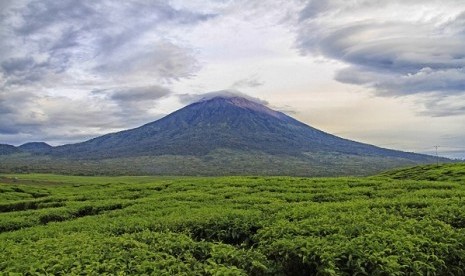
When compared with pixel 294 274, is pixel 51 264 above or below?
above

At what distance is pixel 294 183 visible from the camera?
87.8 ft

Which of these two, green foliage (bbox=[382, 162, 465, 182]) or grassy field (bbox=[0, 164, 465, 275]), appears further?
green foliage (bbox=[382, 162, 465, 182])

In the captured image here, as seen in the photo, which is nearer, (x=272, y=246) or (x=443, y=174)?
(x=272, y=246)

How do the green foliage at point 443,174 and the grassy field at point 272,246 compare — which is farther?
the green foliage at point 443,174

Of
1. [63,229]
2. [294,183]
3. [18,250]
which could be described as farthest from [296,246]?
[294,183]

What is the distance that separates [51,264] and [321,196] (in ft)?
48.3

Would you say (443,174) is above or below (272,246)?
above

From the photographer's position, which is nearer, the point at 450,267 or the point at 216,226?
the point at 450,267

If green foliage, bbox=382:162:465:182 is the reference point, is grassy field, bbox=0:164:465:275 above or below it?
below

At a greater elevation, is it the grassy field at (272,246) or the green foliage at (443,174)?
the green foliage at (443,174)

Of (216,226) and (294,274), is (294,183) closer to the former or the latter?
(216,226)

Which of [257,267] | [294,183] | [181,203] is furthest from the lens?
[294,183]

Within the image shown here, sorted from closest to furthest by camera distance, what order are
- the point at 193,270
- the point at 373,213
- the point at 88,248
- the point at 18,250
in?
the point at 193,270 < the point at 88,248 < the point at 18,250 < the point at 373,213

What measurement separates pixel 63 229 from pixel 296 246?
10154mm
